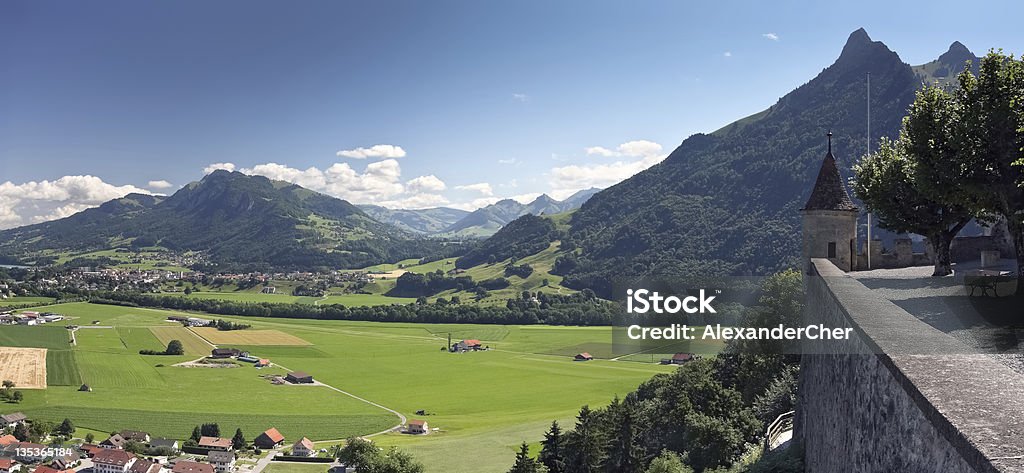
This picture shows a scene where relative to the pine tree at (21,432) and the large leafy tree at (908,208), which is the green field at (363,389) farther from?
the large leafy tree at (908,208)

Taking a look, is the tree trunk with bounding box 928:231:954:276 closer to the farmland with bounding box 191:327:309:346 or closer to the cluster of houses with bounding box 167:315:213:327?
the farmland with bounding box 191:327:309:346

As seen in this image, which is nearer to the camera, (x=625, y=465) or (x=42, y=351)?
(x=625, y=465)

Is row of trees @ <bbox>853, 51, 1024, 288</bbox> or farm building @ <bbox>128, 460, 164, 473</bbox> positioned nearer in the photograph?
row of trees @ <bbox>853, 51, 1024, 288</bbox>

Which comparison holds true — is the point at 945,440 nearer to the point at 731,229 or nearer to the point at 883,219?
the point at 883,219

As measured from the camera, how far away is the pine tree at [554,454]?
4297 centimetres

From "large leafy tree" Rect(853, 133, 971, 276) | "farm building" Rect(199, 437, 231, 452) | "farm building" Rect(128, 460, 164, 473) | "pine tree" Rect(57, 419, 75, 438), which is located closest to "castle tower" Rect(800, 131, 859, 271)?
"large leafy tree" Rect(853, 133, 971, 276)

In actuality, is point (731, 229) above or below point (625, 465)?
above

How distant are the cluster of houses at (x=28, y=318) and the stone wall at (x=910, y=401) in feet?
518

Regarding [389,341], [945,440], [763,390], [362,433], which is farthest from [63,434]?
[945,440]

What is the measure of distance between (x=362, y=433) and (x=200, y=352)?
193 ft

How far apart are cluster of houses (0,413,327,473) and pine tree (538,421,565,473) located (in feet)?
89.6

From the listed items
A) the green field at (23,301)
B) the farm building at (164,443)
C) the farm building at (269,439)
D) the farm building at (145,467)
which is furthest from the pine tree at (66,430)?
the green field at (23,301)

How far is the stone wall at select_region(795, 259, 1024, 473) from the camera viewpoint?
438 centimetres

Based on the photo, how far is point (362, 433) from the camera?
70.7m
